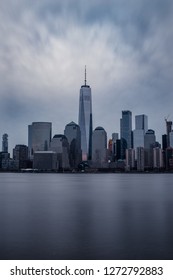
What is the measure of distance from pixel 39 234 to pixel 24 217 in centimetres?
1428

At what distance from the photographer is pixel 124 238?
2991 centimetres

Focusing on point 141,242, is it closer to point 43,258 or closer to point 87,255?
point 87,255

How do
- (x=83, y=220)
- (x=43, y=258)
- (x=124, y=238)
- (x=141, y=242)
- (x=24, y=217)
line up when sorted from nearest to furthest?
(x=43, y=258), (x=141, y=242), (x=124, y=238), (x=83, y=220), (x=24, y=217)

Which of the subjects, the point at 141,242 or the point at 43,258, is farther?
the point at 141,242

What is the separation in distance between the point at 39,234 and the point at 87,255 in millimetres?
9934

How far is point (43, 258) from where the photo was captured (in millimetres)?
22281
